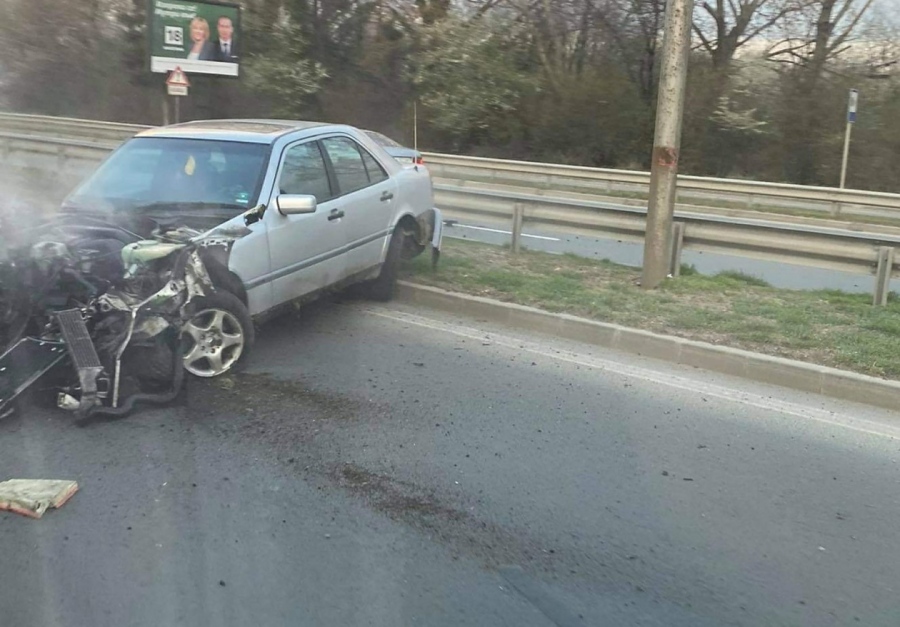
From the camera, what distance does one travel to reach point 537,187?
23.2 m

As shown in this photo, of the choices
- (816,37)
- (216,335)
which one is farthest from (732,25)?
(216,335)

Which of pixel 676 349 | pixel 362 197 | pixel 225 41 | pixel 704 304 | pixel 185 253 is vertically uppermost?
pixel 225 41

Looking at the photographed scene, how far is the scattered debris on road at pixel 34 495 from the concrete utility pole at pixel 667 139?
617cm

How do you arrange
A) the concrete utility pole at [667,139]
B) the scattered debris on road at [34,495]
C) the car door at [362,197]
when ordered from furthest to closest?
the concrete utility pole at [667,139] < the car door at [362,197] < the scattered debris on road at [34,495]

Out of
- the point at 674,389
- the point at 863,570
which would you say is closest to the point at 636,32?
the point at 674,389

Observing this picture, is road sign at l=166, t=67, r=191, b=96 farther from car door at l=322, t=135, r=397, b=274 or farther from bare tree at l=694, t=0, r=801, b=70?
bare tree at l=694, t=0, r=801, b=70

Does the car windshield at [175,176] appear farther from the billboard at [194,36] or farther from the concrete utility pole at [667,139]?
the billboard at [194,36]

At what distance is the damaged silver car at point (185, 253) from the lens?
5148mm

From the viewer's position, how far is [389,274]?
838 cm

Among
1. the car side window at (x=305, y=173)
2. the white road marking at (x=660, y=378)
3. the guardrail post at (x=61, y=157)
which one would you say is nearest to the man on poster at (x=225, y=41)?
the guardrail post at (x=61, y=157)

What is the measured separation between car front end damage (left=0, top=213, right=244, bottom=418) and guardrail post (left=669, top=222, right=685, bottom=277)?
5770 mm

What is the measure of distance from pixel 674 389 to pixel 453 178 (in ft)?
56.8

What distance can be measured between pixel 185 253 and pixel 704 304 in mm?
4876

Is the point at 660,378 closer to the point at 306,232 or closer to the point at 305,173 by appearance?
the point at 306,232
